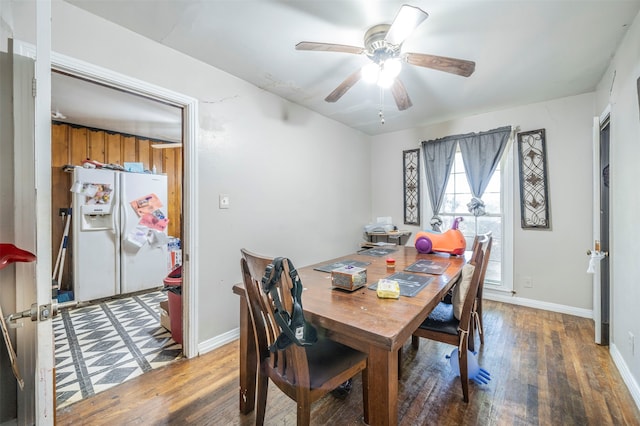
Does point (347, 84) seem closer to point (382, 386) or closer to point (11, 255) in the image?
point (382, 386)

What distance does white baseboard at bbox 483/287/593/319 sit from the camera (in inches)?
113

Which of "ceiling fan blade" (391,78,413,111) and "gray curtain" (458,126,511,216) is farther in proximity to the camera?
"gray curtain" (458,126,511,216)

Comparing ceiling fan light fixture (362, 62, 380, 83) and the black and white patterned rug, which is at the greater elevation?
ceiling fan light fixture (362, 62, 380, 83)

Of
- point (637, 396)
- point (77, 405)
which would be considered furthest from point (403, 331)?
point (77, 405)

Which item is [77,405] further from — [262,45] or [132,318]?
[262,45]

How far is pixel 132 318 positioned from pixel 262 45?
118 inches

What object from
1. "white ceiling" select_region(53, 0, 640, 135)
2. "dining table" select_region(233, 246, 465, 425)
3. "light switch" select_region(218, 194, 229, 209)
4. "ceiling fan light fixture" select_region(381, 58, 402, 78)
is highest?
"white ceiling" select_region(53, 0, 640, 135)

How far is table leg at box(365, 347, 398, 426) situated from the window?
Result: 2.77 m

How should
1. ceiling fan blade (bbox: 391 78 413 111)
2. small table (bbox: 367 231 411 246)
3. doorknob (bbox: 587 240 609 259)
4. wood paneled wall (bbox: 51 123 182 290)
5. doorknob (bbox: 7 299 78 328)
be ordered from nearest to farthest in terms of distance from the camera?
doorknob (bbox: 7 299 78 328)
ceiling fan blade (bbox: 391 78 413 111)
doorknob (bbox: 587 240 609 259)
wood paneled wall (bbox: 51 123 182 290)
small table (bbox: 367 231 411 246)

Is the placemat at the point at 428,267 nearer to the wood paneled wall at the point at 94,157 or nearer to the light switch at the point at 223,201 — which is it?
the light switch at the point at 223,201

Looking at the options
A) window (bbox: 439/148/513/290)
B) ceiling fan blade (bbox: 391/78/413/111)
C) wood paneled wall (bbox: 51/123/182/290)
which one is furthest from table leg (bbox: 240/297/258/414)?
window (bbox: 439/148/513/290)

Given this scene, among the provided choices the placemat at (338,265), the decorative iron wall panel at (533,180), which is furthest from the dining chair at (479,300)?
the decorative iron wall panel at (533,180)

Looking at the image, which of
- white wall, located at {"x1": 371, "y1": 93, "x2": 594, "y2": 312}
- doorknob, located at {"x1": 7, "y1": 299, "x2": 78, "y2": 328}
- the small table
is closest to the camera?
doorknob, located at {"x1": 7, "y1": 299, "x2": 78, "y2": 328}

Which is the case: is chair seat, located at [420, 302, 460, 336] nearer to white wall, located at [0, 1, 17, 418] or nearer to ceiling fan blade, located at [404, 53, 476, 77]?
ceiling fan blade, located at [404, 53, 476, 77]
